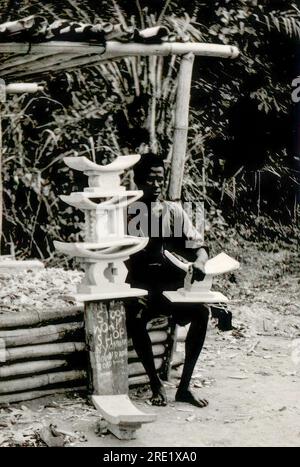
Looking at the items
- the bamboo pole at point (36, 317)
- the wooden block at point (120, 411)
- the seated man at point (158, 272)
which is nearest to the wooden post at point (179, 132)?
the seated man at point (158, 272)

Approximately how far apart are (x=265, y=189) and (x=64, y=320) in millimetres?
6344

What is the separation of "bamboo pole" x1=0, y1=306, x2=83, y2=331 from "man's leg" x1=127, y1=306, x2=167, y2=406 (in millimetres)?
414

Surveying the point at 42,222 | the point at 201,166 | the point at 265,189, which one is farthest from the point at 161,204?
the point at 265,189

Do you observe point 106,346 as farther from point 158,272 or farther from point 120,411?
point 158,272

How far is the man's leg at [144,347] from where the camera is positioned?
543cm

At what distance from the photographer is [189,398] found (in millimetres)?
5504

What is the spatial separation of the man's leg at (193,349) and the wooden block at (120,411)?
1.84ft

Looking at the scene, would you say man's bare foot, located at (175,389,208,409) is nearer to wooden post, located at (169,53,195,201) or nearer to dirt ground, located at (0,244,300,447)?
dirt ground, located at (0,244,300,447)

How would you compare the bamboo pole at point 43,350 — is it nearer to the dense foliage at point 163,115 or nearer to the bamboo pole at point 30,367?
the bamboo pole at point 30,367

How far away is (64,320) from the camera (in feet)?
18.1

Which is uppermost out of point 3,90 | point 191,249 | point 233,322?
point 3,90

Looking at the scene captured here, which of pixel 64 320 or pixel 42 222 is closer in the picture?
pixel 64 320

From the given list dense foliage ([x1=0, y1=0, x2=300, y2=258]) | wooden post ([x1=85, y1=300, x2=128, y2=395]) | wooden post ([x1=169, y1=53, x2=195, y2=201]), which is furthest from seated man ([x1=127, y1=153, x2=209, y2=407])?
dense foliage ([x1=0, y1=0, x2=300, y2=258])
